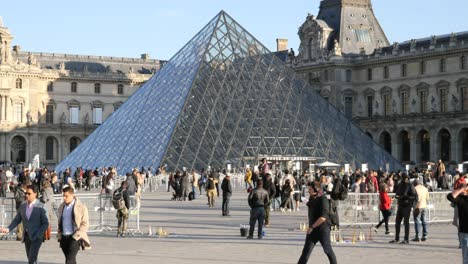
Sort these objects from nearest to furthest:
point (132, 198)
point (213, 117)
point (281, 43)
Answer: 1. point (132, 198)
2. point (213, 117)
3. point (281, 43)

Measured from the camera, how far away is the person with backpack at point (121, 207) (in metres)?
21.3

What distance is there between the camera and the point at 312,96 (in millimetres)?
52250

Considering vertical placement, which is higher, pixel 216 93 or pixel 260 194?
pixel 216 93

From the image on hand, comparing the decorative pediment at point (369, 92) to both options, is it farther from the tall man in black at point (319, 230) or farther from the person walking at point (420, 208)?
the tall man in black at point (319, 230)

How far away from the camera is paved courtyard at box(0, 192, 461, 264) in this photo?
16609 millimetres

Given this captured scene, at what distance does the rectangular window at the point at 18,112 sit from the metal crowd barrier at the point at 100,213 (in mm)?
71189

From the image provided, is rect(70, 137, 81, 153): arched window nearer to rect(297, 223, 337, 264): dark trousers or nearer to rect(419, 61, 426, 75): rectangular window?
rect(419, 61, 426, 75): rectangular window

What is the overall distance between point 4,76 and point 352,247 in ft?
249

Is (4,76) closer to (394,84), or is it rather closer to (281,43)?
(281,43)

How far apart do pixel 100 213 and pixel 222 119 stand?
26631 millimetres

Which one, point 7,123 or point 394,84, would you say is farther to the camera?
point 7,123

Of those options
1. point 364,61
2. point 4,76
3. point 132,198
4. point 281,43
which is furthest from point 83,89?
point 132,198

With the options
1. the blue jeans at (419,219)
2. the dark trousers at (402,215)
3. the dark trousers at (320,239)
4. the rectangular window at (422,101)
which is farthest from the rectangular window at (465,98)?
the dark trousers at (320,239)

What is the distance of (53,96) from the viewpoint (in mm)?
95938
